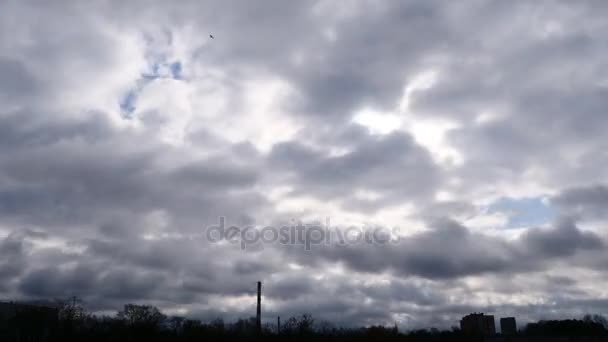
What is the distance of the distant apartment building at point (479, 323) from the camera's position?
97500mm

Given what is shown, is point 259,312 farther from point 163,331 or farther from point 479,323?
point 479,323

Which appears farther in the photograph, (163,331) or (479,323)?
(479,323)

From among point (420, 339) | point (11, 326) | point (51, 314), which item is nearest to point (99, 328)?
point (11, 326)

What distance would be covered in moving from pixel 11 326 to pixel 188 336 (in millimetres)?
26531

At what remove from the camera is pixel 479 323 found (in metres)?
100

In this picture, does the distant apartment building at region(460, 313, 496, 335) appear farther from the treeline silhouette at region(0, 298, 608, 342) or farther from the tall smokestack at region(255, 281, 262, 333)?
the tall smokestack at region(255, 281, 262, 333)

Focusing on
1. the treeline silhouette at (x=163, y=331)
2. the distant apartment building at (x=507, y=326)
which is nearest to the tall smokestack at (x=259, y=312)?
the treeline silhouette at (x=163, y=331)

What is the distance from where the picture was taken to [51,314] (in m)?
84.8

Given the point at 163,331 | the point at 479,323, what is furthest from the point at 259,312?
the point at 479,323

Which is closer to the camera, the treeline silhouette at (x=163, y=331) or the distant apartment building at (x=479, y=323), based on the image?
the treeline silhouette at (x=163, y=331)

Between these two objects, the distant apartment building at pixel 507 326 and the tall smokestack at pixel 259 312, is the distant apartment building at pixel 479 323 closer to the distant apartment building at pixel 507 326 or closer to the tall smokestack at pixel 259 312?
the distant apartment building at pixel 507 326

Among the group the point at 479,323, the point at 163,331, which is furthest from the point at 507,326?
the point at 163,331

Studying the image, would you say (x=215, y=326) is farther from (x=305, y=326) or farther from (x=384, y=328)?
(x=384, y=328)

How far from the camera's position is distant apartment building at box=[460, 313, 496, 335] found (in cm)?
9750
